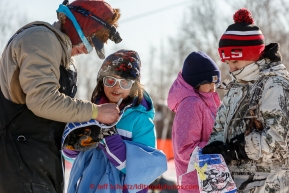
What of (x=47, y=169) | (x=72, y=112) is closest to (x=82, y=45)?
(x=72, y=112)

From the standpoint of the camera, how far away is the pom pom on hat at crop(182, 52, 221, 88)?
4.42 m

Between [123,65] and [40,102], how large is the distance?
970 mm

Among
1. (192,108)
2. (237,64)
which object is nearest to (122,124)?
(192,108)

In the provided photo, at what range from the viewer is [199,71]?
4.43 metres

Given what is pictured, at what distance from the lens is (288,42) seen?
13.2m

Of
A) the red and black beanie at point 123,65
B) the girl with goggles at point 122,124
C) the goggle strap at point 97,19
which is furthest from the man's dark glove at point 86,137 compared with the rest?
the goggle strap at point 97,19

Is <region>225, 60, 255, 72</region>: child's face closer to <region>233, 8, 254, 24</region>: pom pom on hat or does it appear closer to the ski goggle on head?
<region>233, 8, 254, 24</region>: pom pom on hat

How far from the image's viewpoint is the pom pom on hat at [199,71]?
442 cm

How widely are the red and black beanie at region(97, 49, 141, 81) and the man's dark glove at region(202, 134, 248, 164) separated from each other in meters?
0.89

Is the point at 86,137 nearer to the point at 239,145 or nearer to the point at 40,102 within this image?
the point at 40,102

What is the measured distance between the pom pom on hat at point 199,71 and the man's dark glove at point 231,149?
99 centimetres

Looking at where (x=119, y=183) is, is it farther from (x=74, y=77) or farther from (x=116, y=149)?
(x=74, y=77)

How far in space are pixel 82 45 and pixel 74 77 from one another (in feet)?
0.77

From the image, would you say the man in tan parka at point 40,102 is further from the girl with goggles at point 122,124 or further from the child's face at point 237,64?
the child's face at point 237,64
